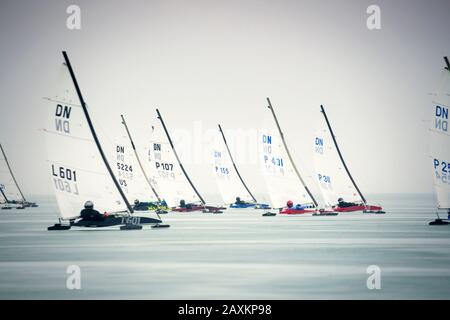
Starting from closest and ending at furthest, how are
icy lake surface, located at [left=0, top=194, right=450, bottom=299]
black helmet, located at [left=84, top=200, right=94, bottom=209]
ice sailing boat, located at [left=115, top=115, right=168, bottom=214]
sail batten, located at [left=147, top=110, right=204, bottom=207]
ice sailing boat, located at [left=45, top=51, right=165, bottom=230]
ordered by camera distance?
1. icy lake surface, located at [left=0, top=194, right=450, bottom=299]
2. ice sailing boat, located at [left=45, top=51, right=165, bottom=230]
3. black helmet, located at [left=84, top=200, right=94, bottom=209]
4. ice sailing boat, located at [left=115, top=115, right=168, bottom=214]
5. sail batten, located at [left=147, top=110, right=204, bottom=207]

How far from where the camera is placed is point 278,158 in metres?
75.8

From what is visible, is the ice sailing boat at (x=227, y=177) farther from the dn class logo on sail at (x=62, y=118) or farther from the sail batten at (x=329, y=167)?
the dn class logo on sail at (x=62, y=118)

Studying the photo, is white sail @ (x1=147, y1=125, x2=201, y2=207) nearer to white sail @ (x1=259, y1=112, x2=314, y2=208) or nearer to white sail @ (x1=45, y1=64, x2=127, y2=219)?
white sail @ (x1=259, y1=112, x2=314, y2=208)

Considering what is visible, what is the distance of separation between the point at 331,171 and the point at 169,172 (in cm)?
1934

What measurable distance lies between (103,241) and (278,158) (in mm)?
30321

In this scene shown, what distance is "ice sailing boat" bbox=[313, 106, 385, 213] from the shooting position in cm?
7725

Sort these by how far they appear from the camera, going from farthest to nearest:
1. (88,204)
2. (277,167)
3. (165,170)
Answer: (165,170) < (277,167) < (88,204)

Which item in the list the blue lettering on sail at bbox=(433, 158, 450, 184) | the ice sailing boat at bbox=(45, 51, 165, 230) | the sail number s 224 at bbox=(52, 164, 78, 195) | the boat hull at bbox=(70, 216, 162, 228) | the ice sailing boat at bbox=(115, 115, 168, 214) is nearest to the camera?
the ice sailing boat at bbox=(45, 51, 165, 230)

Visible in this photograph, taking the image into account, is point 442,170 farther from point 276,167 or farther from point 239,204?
point 239,204

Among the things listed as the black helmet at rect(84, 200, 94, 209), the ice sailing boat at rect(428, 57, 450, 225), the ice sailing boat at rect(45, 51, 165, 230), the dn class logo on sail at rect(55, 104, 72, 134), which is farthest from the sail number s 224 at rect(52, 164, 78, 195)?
the ice sailing boat at rect(428, 57, 450, 225)

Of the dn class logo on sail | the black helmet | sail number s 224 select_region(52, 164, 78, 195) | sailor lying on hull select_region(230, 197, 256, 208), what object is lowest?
sailor lying on hull select_region(230, 197, 256, 208)

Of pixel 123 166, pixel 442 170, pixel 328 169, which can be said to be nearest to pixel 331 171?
pixel 328 169

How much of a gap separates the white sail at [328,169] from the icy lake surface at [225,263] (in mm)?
18968

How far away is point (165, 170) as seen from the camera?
88188 mm
